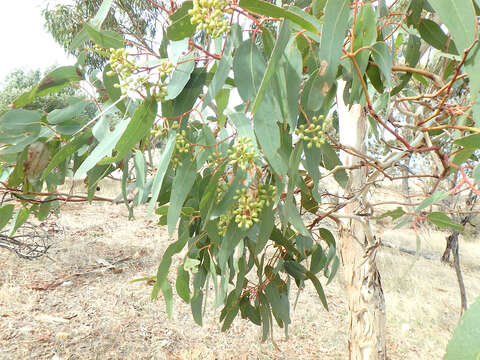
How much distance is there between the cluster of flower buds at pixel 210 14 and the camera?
38 centimetres

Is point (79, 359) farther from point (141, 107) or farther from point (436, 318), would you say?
point (436, 318)

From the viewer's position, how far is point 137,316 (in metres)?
2.04

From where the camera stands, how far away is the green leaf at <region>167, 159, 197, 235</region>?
1.77ft

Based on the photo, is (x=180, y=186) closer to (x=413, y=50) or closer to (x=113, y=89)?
(x=113, y=89)

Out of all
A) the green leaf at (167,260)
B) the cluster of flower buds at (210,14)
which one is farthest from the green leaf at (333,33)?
the green leaf at (167,260)

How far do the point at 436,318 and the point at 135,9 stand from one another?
7.78 m

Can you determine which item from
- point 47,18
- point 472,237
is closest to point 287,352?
point 472,237

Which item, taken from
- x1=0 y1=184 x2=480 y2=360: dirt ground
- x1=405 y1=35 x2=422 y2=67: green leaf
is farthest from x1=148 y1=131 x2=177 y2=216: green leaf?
x1=0 y1=184 x2=480 y2=360: dirt ground

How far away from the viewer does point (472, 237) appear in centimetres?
644

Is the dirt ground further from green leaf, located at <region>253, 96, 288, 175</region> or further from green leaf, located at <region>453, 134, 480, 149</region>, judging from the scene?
green leaf, located at <region>253, 96, 288, 175</region>

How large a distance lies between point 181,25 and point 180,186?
0.26 meters

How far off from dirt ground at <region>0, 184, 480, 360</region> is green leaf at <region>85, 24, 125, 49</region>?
107 cm

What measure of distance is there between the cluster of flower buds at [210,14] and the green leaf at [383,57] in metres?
0.23

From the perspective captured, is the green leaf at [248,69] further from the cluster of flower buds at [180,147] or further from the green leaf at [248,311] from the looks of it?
the green leaf at [248,311]
